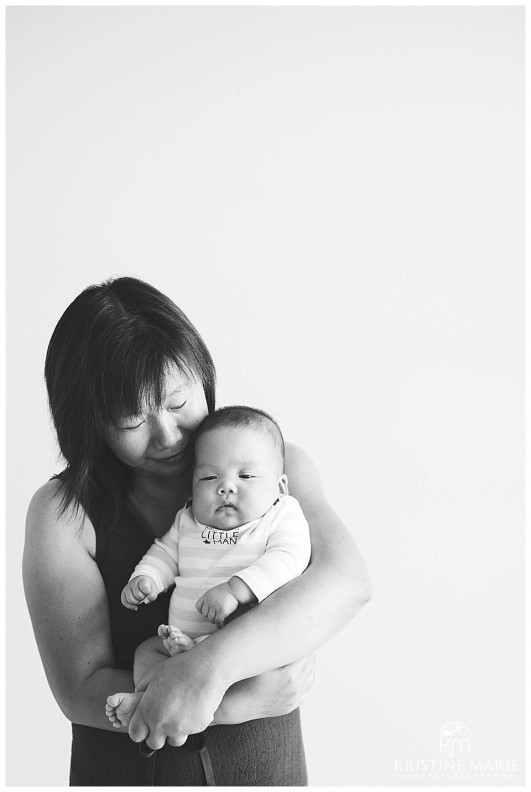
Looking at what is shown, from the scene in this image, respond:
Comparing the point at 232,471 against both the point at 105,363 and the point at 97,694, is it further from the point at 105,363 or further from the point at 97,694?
the point at 97,694

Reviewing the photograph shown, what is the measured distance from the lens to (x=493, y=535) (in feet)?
8.72

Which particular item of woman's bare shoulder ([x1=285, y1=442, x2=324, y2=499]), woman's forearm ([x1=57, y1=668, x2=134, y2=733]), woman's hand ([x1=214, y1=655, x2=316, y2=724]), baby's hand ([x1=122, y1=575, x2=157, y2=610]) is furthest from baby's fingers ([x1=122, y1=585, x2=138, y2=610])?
woman's bare shoulder ([x1=285, y1=442, x2=324, y2=499])

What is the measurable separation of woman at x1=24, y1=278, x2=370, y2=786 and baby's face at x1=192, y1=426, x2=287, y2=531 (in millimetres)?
58

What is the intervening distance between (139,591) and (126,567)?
0.36ft

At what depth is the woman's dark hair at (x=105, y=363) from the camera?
1.39 meters

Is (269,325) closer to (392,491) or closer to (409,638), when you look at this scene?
(392,491)

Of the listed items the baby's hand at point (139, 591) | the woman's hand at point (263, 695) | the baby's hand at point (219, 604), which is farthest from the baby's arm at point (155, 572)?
the woman's hand at point (263, 695)

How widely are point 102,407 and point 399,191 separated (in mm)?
1578

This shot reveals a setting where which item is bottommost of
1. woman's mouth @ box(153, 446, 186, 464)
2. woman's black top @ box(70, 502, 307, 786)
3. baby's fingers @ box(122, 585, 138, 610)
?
woman's black top @ box(70, 502, 307, 786)

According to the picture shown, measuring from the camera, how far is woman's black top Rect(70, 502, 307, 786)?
4.57ft

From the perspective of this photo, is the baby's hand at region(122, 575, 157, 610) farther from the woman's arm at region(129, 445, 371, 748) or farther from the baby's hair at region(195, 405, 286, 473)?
the baby's hair at region(195, 405, 286, 473)

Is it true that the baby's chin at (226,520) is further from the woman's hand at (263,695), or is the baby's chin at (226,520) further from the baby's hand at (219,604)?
the woman's hand at (263,695)

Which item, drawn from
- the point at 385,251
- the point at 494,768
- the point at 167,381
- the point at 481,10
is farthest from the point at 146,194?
the point at 494,768

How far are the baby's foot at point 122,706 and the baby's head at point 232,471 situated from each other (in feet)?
1.02
